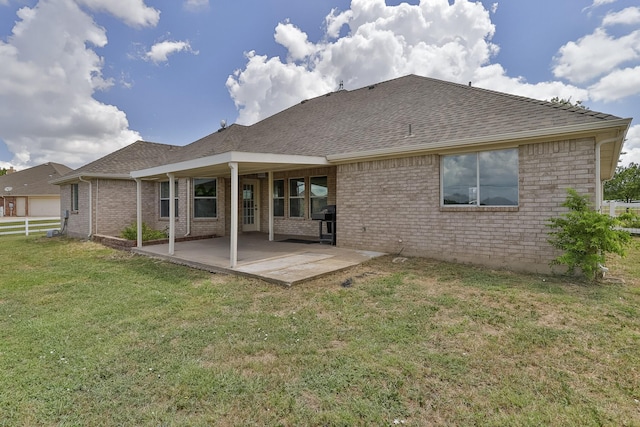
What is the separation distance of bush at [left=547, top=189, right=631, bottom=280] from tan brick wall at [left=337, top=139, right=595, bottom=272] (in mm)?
408

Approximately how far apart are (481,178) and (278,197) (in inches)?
321

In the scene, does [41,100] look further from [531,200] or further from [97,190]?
[531,200]

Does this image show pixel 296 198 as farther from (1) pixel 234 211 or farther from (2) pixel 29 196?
(2) pixel 29 196

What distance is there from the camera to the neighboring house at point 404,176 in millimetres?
6242

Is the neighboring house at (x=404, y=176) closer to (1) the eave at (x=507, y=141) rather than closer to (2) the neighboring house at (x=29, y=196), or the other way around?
(1) the eave at (x=507, y=141)

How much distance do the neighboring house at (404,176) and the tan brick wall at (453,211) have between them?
0.03 m

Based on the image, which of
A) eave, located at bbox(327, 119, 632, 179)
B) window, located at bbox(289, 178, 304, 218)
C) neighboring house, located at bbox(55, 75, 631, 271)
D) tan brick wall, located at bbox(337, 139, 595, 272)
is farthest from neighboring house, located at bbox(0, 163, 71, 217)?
eave, located at bbox(327, 119, 632, 179)

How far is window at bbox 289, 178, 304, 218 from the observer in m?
12.4

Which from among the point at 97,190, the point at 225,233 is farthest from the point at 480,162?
the point at 97,190

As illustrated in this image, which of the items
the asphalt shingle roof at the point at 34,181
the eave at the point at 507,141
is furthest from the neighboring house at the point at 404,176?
the asphalt shingle roof at the point at 34,181

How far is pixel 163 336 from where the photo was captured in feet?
12.1

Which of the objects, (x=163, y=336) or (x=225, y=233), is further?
(x=225, y=233)

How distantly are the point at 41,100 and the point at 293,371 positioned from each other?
19477 mm

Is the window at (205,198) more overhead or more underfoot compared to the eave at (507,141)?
more underfoot
